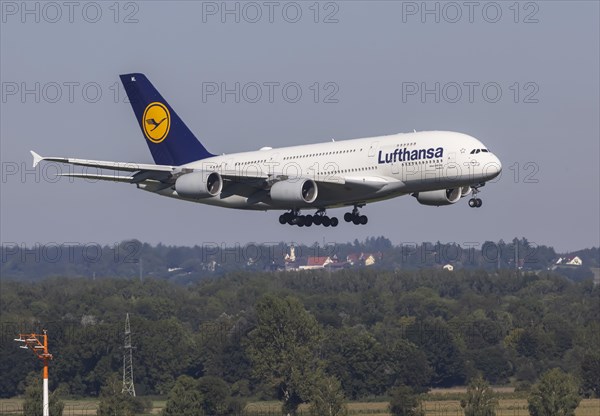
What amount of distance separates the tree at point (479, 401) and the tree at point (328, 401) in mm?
11293

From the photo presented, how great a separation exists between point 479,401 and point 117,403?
33.6 meters

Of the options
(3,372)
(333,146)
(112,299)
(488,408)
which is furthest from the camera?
(112,299)

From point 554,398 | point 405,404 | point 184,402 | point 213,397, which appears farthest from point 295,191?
point 213,397

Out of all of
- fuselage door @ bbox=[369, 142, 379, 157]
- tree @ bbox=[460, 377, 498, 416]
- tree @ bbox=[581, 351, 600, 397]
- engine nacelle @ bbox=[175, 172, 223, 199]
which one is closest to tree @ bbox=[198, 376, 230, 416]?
tree @ bbox=[460, 377, 498, 416]

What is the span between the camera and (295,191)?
74.4 meters

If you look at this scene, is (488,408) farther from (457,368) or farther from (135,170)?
(135,170)

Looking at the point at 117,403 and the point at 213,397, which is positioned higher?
the point at 213,397

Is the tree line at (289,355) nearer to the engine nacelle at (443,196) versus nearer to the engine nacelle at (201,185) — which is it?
the engine nacelle at (201,185)

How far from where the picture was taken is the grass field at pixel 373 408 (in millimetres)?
127812

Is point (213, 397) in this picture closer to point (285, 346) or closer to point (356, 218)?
point (285, 346)

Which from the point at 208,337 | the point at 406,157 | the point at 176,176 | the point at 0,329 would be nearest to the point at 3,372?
the point at 0,329

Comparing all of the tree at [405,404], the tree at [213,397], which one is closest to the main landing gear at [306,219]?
the tree at [405,404]

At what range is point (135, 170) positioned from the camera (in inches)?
3019

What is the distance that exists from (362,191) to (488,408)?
48.6 m
